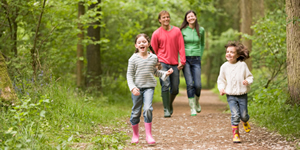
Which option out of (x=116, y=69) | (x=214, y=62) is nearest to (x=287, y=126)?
(x=116, y=69)

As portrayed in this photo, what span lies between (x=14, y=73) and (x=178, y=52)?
3879 mm

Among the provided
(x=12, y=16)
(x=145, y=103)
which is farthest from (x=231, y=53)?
(x=12, y=16)

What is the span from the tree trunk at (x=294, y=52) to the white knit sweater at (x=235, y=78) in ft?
6.86

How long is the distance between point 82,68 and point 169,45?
5766 mm

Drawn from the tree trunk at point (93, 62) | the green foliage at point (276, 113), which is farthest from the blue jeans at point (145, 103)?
the tree trunk at point (93, 62)

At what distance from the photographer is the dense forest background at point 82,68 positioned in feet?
16.5

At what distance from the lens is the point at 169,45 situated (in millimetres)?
6844

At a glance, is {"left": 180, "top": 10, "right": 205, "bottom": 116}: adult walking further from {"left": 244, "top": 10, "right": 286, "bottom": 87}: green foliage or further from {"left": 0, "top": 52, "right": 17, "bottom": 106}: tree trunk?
{"left": 0, "top": 52, "right": 17, "bottom": 106}: tree trunk

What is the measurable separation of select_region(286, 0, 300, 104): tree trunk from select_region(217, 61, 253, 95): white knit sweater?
2.09m

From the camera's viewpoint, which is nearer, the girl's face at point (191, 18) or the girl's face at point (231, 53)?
the girl's face at point (231, 53)

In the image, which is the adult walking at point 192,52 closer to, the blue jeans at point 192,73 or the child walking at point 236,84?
the blue jeans at point 192,73

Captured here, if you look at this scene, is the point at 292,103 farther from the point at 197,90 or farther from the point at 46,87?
the point at 46,87

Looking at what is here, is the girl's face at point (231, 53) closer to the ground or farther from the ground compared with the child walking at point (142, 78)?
farther from the ground

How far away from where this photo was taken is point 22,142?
3.75 meters
